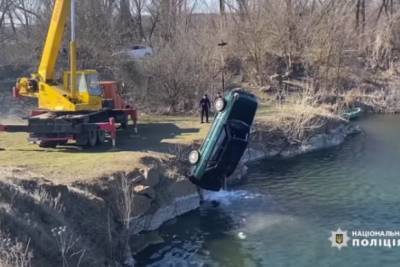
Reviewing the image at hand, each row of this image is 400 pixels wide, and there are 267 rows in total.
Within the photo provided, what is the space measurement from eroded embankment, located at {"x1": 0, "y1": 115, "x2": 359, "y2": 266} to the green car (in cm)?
119

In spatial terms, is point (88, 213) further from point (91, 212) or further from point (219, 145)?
point (219, 145)

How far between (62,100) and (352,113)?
80.9 ft

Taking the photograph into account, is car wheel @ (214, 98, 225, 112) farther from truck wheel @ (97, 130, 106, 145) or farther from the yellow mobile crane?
truck wheel @ (97, 130, 106, 145)

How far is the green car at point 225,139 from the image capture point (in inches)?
781

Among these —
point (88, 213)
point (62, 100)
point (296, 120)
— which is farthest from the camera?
point (296, 120)

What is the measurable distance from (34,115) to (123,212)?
30.0 ft

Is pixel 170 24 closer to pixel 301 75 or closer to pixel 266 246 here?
pixel 301 75

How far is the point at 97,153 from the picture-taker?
22.3 meters

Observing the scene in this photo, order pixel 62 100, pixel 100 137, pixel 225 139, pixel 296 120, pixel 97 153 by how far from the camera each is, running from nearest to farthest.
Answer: pixel 225 139, pixel 97 153, pixel 62 100, pixel 100 137, pixel 296 120

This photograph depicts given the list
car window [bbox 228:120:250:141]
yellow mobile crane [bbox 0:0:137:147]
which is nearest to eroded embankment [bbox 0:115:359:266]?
car window [bbox 228:120:250:141]

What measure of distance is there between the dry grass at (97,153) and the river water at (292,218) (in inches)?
111

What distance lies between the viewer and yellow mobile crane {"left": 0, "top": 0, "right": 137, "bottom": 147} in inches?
901

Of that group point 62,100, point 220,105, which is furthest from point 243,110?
point 62,100

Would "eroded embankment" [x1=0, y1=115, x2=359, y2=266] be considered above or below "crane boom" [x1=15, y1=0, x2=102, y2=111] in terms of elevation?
below
